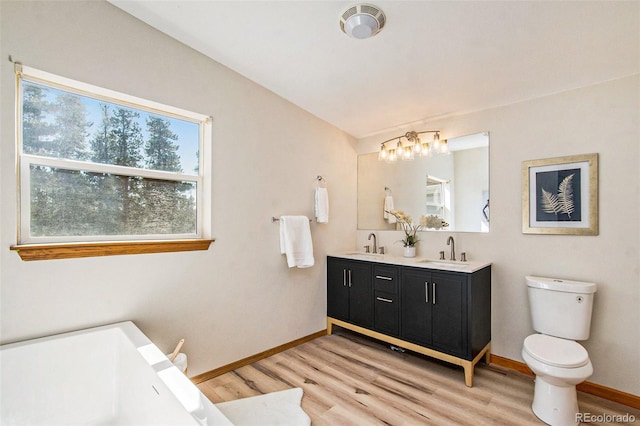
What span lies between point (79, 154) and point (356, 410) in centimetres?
241

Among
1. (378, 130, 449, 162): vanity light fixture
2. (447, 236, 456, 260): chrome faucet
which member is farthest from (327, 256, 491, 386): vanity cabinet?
(378, 130, 449, 162): vanity light fixture

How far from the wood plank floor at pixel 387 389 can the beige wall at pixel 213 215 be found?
0.90 ft

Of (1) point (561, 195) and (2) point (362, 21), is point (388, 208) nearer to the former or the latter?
(1) point (561, 195)

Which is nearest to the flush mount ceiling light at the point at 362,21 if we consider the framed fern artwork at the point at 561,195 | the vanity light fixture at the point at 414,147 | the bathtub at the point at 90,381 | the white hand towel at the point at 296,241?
the vanity light fixture at the point at 414,147

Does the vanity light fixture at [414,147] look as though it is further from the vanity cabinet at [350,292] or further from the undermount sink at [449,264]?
the vanity cabinet at [350,292]

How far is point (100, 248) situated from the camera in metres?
1.83

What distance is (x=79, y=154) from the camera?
1.85 metres

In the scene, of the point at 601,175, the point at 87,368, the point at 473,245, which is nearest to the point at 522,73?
the point at 601,175

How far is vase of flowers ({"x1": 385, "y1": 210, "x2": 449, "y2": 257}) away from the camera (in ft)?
9.77

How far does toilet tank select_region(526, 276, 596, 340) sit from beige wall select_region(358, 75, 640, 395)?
20cm

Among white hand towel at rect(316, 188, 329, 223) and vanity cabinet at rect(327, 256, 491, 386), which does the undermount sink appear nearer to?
vanity cabinet at rect(327, 256, 491, 386)

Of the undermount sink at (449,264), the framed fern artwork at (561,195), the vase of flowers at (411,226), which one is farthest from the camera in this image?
the vase of flowers at (411,226)

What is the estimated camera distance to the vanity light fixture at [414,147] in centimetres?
288

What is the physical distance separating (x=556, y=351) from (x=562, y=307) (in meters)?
0.38
